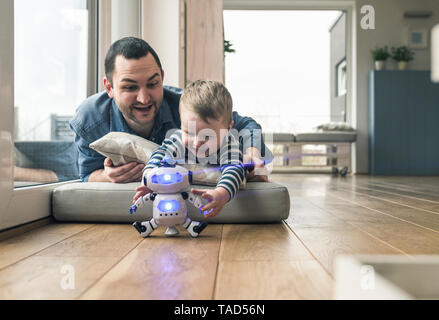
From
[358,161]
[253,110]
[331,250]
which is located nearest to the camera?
[331,250]

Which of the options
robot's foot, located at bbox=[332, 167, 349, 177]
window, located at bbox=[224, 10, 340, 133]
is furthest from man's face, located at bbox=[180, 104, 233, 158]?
window, located at bbox=[224, 10, 340, 133]

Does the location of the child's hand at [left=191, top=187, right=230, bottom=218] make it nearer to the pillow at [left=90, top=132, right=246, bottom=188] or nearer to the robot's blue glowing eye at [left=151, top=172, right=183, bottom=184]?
the robot's blue glowing eye at [left=151, top=172, right=183, bottom=184]

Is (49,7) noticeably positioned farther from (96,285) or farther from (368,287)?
(368,287)

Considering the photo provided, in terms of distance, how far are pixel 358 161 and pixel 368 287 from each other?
15.1 feet

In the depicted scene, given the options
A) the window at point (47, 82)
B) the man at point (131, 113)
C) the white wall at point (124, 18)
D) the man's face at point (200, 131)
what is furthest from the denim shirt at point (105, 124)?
the white wall at point (124, 18)

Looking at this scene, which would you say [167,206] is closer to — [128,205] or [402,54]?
[128,205]

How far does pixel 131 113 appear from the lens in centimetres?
134

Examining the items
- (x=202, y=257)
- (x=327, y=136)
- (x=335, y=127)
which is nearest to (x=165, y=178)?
(x=202, y=257)

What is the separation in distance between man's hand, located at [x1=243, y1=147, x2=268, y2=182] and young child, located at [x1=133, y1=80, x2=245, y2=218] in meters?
0.10

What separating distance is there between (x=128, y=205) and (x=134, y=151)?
0.18 meters

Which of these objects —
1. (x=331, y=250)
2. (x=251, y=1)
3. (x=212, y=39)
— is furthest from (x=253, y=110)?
(x=331, y=250)

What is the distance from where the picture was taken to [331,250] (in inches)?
35.3

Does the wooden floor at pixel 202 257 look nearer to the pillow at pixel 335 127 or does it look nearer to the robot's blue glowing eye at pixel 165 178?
the robot's blue glowing eye at pixel 165 178

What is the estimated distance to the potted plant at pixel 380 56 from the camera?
4715mm
